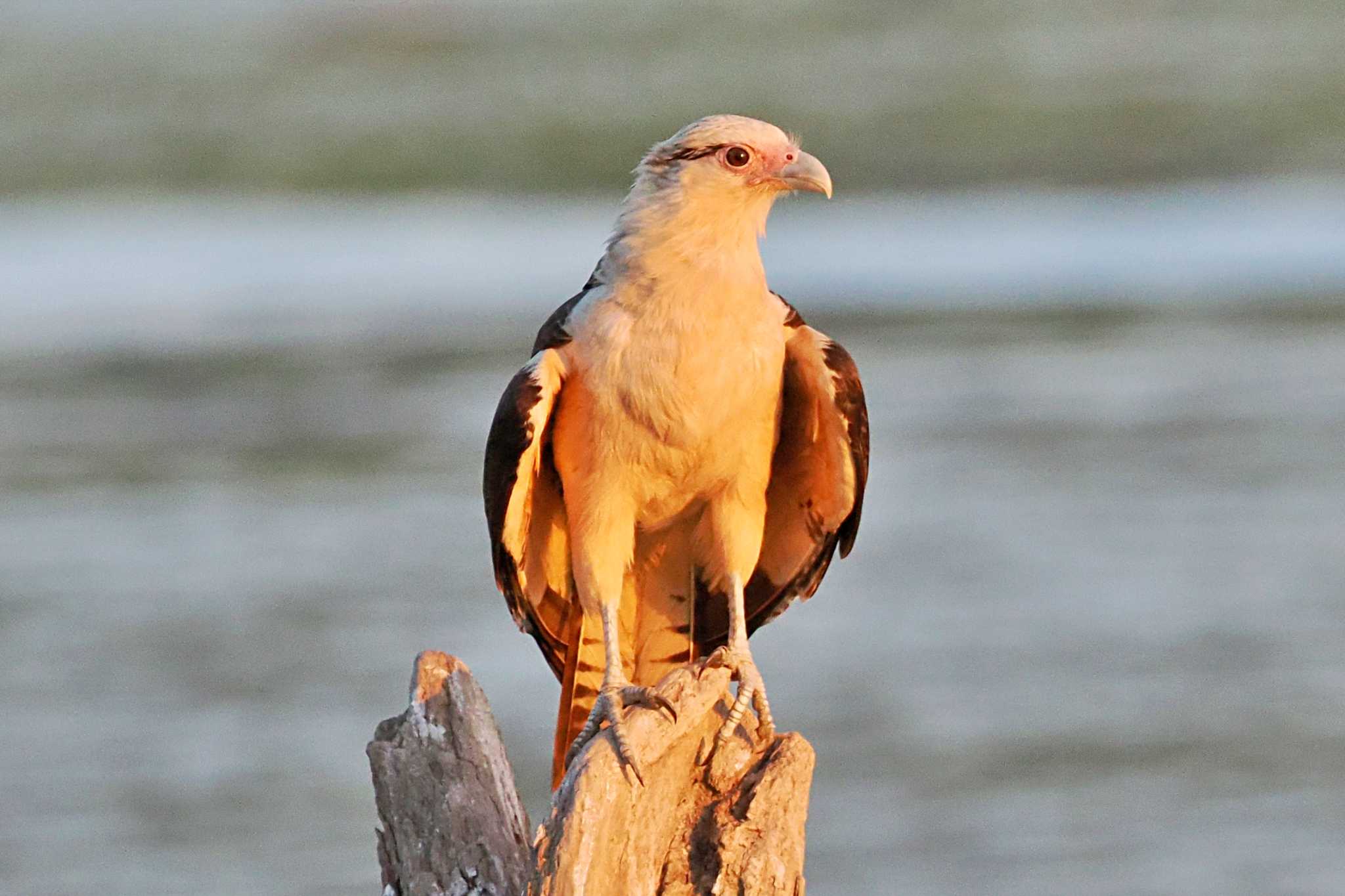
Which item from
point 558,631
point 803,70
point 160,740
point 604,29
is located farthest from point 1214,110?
point 558,631

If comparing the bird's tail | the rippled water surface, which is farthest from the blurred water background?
the bird's tail

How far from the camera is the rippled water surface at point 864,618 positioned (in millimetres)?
9719

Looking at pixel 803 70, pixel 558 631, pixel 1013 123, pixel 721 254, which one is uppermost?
pixel 803 70

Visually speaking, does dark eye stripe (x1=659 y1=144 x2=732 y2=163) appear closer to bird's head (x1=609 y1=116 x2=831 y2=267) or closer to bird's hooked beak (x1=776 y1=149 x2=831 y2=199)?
bird's head (x1=609 y1=116 x2=831 y2=267)

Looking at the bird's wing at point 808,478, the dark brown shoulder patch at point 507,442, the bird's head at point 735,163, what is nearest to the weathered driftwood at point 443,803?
the dark brown shoulder patch at point 507,442

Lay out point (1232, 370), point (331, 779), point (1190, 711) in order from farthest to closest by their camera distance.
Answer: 1. point (1232, 370)
2. point (1190, 711)
3. point (331, 779)

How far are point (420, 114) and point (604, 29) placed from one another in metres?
5.10

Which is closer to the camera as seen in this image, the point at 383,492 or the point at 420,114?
the point at 383,492

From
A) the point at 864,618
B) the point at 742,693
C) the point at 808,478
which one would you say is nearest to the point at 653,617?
the point at 808,478

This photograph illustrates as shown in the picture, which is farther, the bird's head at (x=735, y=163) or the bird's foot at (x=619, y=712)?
the bird's head at (x=735, y=163)

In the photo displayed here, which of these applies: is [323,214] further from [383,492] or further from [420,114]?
[383,492]

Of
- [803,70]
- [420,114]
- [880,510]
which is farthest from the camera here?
[803,70]

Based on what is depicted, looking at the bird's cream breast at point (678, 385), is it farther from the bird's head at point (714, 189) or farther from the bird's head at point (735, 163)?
the bird's head at point (735, 163)

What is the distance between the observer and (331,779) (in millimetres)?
10180
